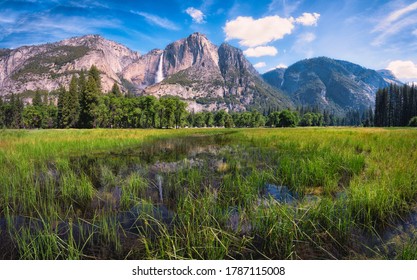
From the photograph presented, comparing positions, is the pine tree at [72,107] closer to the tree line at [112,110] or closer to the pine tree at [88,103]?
the tree line at [112,110]

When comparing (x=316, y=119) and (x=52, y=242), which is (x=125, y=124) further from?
(x=316, y=119)

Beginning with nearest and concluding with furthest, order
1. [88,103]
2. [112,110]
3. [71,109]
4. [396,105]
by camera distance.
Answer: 1. [88,103]
2. [71,109]
3. [112,110]
4. [396,105]

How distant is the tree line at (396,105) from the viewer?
9019cm

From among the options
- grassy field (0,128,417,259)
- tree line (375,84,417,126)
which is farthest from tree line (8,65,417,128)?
grassy field (0,128,417,259)

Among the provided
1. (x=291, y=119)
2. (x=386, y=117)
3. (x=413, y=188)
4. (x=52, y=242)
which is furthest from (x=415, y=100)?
(x=52, y=242)

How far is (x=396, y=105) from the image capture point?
96.6m

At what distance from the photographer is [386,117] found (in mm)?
98125

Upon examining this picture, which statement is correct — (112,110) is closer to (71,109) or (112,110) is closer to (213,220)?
(71,109)

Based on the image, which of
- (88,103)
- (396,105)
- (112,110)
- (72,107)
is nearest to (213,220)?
(88,103)

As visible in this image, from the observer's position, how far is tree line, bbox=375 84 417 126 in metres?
90.2

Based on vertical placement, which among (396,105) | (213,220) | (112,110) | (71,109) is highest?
(396,105)

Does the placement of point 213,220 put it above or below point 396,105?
below

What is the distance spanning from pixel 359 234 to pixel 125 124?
9130 cm

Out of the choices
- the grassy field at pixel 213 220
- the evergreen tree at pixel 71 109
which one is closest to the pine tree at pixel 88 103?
the evergreen tree at pixel 71 109
